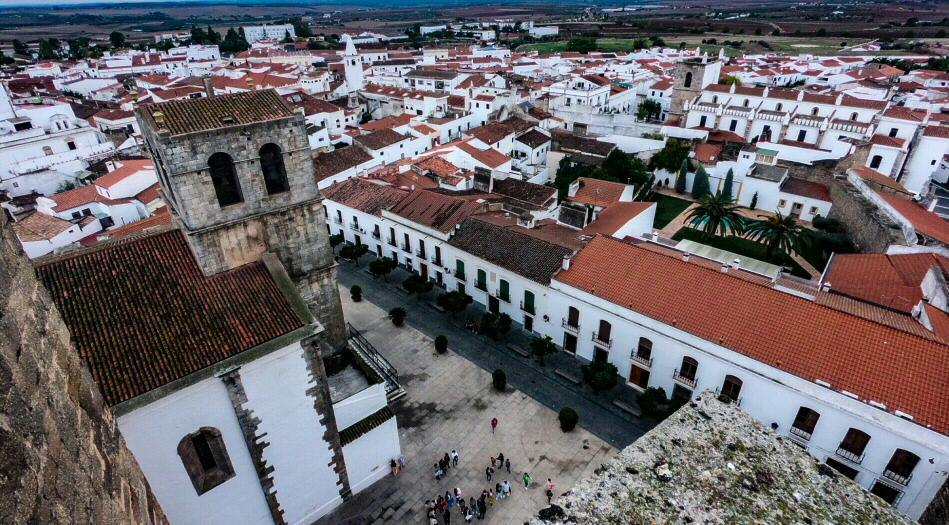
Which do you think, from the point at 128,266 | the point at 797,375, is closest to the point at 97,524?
the point at 128,266

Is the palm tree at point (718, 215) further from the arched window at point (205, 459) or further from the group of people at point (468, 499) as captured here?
the arched window at point (205, 459)

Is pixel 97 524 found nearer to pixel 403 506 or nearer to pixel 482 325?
pixel 403 506

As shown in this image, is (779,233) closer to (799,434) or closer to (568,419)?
(799,434)

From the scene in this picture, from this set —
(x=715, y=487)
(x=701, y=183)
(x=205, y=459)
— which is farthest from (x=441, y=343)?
(x=701, y=183)

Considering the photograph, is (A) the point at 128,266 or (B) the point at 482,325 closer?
(A) the point at 128,266

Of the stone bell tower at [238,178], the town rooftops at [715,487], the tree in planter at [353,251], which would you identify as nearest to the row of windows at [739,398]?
the town rooftops at [715,487]
